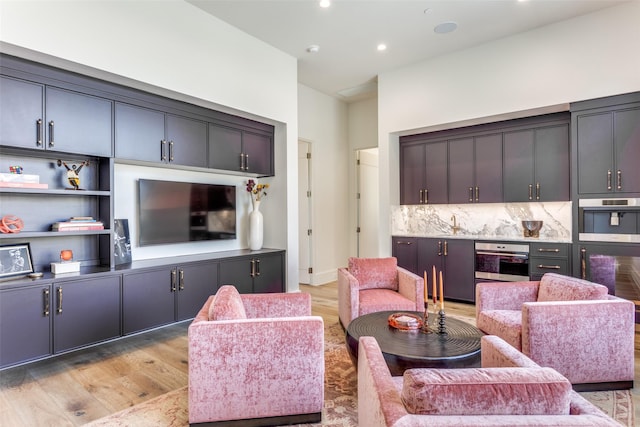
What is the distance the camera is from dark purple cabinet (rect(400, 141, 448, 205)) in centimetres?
536

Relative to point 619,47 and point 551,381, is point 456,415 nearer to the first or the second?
point 551,381

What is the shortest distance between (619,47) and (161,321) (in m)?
5.73

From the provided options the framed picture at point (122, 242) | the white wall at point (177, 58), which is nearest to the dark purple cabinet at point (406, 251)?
the white wall at point (177, 58)

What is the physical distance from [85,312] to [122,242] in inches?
35.2

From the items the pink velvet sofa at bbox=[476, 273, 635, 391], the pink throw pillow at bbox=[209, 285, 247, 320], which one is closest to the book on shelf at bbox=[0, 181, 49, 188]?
the pink throw pillow at bbox=[209, 285, 247, 320]

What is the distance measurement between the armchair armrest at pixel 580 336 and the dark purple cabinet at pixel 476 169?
2645mm

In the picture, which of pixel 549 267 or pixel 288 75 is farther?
pixel 288 75

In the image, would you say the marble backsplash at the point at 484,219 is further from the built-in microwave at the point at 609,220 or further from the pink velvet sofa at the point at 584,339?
the pink velvet sofa at the point at 584,339

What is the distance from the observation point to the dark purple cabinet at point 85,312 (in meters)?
2.89

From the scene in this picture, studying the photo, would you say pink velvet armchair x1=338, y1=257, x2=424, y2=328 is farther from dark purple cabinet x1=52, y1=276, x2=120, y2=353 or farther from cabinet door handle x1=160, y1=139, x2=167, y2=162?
cabinet door handle x1=160, y1=139, x2=167, y2=162

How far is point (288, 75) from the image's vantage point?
506 cm

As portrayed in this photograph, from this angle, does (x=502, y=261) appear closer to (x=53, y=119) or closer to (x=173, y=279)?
(x=173, y=279)

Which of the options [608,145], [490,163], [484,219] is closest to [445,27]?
[490,163]

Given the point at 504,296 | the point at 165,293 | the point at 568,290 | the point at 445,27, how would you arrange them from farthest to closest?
the point at 445,27 → the point at 165,293 → the point at 504,296 → the point at 568,290
